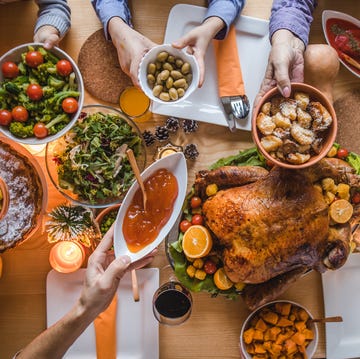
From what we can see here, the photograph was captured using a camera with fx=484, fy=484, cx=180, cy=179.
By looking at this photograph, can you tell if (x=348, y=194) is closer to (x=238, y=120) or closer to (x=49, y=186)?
(x=238, y=120)

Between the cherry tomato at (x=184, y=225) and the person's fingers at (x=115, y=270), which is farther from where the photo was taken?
the cherry tomato at (x=184, y=225)

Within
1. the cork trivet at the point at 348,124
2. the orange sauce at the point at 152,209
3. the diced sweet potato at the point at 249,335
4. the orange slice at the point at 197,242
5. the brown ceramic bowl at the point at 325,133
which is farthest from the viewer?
the cork trivet at the point at 348,124

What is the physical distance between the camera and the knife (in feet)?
5.32

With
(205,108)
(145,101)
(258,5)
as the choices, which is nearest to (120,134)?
(145,101)

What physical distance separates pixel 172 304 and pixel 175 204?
37 centimetres

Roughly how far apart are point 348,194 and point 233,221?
15.3 inches

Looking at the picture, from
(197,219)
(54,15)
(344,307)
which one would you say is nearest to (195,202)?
(197,219)

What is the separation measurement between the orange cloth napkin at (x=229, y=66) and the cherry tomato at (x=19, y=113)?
640 mm

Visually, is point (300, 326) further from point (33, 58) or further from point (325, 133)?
point (33, 58)

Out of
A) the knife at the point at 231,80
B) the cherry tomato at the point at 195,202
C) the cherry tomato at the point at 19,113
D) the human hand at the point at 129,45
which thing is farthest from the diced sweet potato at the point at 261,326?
the cherry tomato at the point at 19,113

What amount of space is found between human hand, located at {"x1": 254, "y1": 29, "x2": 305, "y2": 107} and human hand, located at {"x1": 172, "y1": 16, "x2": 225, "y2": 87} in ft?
0.63

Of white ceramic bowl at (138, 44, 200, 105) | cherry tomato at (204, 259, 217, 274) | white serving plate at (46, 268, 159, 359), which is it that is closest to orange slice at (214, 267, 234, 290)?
cherry tomato at (204, 259, 217, 274)

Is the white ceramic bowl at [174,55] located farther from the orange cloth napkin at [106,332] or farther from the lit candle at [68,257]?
the orange cloth napkin at [106,332]

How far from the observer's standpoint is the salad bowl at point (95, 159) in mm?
1544
